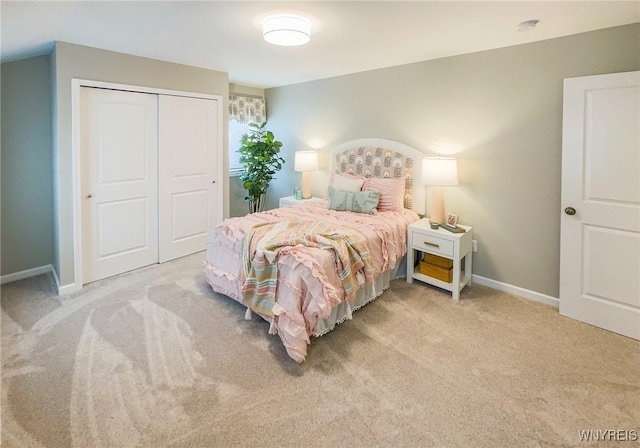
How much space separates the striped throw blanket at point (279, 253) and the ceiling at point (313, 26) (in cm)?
160

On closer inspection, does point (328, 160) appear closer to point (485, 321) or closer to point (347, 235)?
point (347, 235)

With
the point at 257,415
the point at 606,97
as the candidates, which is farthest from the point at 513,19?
the point at 257,415

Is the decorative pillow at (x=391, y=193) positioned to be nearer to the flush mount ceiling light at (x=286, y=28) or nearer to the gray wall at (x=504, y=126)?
the gray wall at (x=504, y=126)

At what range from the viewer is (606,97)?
8.11 ft

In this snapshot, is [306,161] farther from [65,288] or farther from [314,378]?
[314,378]

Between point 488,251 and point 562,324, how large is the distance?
912 mm

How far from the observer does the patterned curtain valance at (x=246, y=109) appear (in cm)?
509

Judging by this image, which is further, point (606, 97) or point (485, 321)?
point (485, 321)

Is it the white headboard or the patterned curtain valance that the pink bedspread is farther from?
the patterned curtain valance

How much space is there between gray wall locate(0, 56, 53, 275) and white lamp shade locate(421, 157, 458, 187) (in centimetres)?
399

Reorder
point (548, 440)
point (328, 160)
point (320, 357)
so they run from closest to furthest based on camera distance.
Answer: point (548, 440)
point (320, 357)
point (328, 160)

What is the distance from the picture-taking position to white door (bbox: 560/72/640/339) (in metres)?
2.42

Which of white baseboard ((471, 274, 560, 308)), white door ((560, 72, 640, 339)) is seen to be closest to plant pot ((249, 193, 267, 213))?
white baseboard ((471, 274, 560, 308))

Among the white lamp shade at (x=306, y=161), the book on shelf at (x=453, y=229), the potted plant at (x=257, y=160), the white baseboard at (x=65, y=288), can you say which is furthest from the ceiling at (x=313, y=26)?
the white baseboard at (x=65, y=288)
